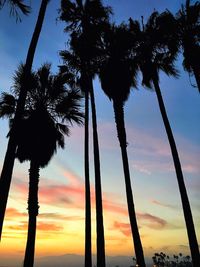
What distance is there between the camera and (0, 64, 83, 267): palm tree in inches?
717

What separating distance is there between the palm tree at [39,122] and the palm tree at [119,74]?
253 centimetres

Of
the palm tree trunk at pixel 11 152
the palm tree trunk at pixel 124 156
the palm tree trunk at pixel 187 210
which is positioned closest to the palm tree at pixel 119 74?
the palm tree trunk at pixel 124 156

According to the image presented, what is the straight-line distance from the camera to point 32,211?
18.0m

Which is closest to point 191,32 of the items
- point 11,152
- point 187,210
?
point 187,210

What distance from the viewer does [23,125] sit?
755 inches

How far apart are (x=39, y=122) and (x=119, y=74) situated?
6565 millimetres

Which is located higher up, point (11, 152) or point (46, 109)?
point (46, 109)

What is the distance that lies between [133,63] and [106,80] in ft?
7.67

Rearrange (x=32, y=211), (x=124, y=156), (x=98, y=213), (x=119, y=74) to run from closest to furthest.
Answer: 1. (x=32, y=211)
2. (x=98, y=213)
3. (x=124, y=156)
4. (x=119, y=74)

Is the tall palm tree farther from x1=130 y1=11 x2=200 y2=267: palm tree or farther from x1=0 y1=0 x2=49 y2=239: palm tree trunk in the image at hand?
x1=0 y1=0 x2=49 y2=239: palm tree trunk

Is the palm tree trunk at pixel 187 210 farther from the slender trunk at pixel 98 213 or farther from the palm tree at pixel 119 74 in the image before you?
the slender trunk at pixel 98 213

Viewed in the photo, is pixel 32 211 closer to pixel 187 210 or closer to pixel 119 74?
pixel 187 210

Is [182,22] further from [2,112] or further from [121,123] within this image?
[2,112]

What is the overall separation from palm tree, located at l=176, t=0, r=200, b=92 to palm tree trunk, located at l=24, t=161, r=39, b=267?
11612 millimetres
